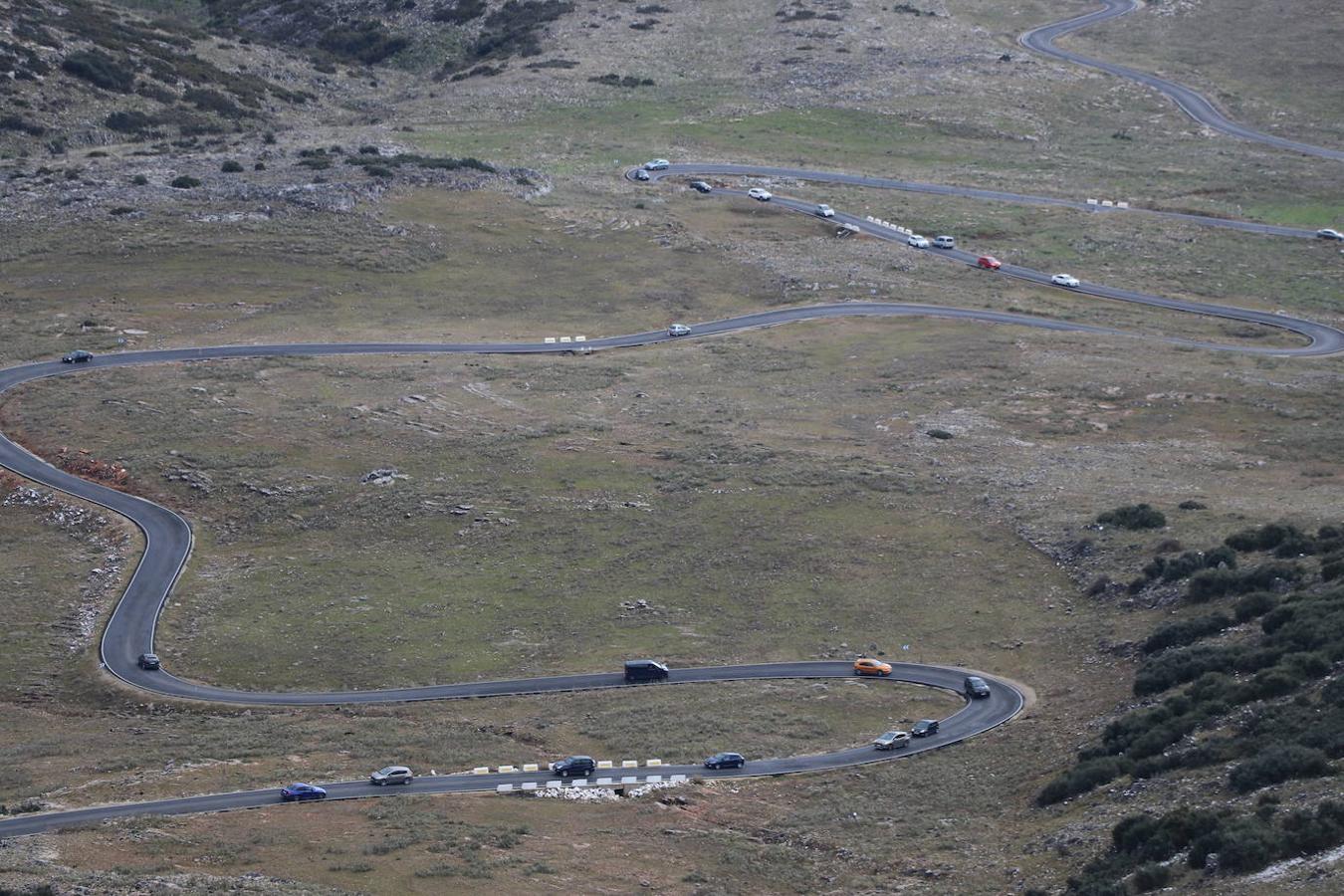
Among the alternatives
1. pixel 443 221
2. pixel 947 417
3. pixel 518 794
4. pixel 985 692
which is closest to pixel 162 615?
pixel 518 794

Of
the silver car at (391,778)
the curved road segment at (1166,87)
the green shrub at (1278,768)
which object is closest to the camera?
the green shrub at (1278,768)

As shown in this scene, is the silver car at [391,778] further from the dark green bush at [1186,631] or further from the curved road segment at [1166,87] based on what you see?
the curved road segment at [1166,87]

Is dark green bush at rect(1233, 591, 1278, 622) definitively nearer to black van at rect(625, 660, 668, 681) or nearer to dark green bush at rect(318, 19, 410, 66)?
black van at rect(625, 660, 668, 681)

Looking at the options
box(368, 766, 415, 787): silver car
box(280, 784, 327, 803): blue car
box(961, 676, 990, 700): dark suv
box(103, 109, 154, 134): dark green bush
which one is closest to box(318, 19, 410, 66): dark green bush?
box(103, 109, 154, 134): dark green bush

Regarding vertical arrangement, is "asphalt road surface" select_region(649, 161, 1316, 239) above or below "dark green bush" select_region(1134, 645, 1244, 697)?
above

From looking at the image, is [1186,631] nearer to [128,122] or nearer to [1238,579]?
[1238,579]

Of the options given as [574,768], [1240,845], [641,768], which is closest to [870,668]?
[641,768]

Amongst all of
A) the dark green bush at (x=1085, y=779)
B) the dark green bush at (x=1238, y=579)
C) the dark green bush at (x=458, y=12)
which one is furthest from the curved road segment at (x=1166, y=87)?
the dark green bush at (x=1085, y=779)
